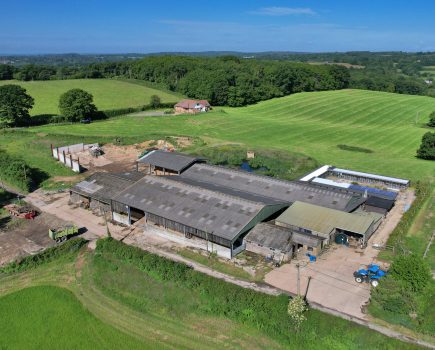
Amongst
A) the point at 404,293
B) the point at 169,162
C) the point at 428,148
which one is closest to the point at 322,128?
the point at 428,148

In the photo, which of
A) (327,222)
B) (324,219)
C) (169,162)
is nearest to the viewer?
(327,222)

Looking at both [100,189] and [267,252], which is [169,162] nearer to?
[100,189]

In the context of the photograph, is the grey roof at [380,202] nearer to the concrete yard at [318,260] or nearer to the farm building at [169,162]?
the concrete yard at [318,260]

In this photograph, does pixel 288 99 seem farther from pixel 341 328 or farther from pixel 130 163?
pixel 341 328

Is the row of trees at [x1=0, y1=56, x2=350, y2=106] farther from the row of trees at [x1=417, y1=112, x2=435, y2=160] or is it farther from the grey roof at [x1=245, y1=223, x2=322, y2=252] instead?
the grey roof at [x1=245, y1=223, x2=322, y2=252]

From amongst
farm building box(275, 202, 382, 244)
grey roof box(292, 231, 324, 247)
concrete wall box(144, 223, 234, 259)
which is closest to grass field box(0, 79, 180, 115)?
concrete wall box(144, 223, 234, 259)

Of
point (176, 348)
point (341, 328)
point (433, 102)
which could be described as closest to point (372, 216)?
point (341, 328)

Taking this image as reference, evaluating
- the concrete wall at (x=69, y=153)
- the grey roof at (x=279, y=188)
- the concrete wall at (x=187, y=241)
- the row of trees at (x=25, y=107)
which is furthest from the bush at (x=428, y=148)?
the row of trees at (x=25, y=107)
